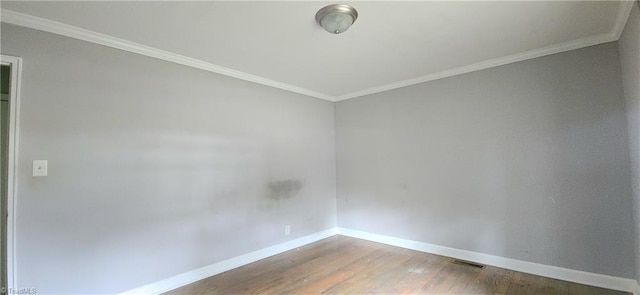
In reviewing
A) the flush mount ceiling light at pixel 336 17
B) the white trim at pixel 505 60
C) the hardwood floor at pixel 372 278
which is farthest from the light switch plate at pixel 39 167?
the white trim at pixel 505 60

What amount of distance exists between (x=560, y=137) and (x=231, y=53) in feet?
11.1

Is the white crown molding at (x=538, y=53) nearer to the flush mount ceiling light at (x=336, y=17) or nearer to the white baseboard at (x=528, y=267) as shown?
the flush mount ceiling light at (x=336, y=17)

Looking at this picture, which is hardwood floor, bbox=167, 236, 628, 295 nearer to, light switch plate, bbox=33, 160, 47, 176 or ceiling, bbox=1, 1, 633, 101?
light switch plate, bbox=33, 160, 47, 176

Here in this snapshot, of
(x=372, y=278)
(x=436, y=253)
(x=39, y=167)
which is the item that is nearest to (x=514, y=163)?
(x=436, y=253)

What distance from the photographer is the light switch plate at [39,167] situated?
203 centimetres

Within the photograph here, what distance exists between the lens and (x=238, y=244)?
10.5 feet

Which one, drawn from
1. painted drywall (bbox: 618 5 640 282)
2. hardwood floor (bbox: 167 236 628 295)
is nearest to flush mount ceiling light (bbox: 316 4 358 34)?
painted drywall (bbox: 618 5 640 282)

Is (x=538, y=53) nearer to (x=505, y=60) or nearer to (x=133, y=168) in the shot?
(x=505, y=60)

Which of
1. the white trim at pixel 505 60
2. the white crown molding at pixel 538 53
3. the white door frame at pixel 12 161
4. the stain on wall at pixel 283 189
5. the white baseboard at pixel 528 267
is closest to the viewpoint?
the white door frame at pixel 12 161

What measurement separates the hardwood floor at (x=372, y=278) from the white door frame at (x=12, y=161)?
1.18m

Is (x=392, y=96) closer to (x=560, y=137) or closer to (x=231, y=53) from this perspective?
(x=560, y=137)

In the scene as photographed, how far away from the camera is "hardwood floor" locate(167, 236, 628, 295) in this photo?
252 centimetres

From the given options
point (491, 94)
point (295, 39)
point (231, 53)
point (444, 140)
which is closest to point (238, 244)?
point (231, 53)

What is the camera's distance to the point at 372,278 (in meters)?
2.78
